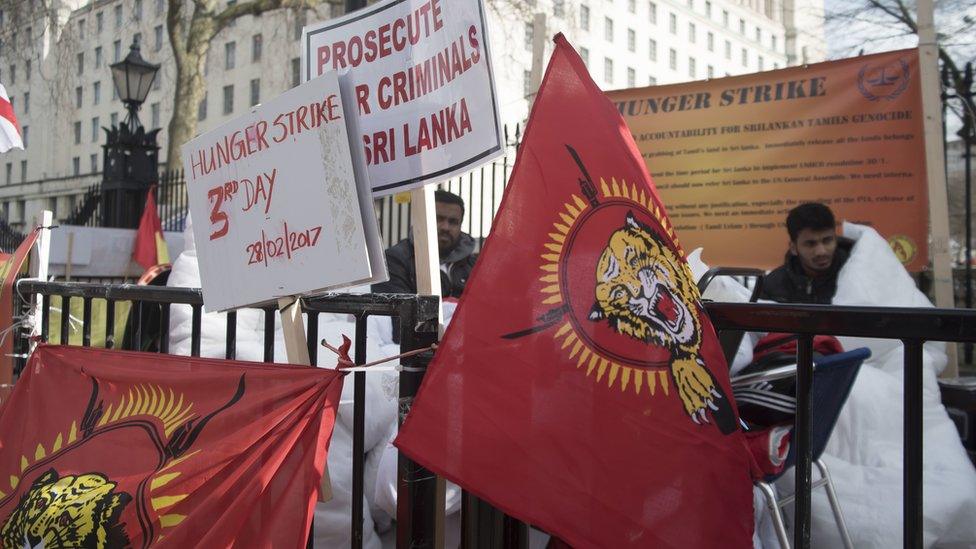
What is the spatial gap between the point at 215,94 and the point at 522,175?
50.5 metres

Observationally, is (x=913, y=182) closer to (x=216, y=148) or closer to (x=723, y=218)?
(x=723, y=218)

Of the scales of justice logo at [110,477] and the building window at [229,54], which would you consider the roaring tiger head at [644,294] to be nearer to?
the scales of justice logo at [110,477]

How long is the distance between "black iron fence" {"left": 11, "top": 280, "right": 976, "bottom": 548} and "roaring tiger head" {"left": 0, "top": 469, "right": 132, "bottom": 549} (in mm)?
500

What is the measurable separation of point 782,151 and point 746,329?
10.9 feet

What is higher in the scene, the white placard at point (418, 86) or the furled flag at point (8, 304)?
the white placard at point (418, 86)

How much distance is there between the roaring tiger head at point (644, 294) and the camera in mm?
1673

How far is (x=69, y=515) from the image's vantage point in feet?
6.76

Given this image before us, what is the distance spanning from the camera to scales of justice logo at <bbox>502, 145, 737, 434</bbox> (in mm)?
1643

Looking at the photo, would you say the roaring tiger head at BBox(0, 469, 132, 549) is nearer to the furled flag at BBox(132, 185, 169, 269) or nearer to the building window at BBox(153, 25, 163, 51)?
the furled flag at BBox(132, 185, 169, 269)

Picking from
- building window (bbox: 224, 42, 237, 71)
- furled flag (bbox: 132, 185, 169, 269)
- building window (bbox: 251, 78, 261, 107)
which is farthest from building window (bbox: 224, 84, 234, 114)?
furled flag (bbox: 132, 185, 169, 269)

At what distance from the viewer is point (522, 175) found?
1708 mm

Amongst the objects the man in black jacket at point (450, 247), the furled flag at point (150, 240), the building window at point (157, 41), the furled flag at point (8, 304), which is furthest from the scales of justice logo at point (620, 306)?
the building window at point (157, 41)

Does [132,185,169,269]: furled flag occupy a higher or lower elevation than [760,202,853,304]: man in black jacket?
higher

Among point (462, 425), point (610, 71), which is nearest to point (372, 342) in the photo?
point (462, 425)
